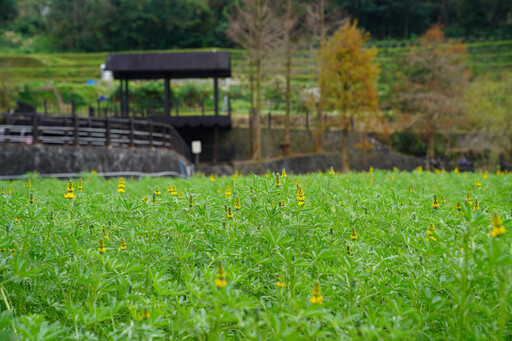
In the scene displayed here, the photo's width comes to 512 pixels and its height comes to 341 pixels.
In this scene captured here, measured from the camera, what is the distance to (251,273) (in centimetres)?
236

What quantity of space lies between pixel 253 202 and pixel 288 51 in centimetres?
2542

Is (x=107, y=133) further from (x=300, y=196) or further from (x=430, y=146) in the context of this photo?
(x=430, y=146)

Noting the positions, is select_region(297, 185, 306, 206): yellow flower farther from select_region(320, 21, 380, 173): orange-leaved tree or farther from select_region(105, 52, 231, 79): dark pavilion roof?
select_region(105, 52, 231, 79): dark pavilion roof

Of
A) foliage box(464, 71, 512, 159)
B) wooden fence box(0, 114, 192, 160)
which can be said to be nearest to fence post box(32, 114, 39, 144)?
wooden fence box(0, 114, 192, 160)

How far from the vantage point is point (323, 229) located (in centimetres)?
291

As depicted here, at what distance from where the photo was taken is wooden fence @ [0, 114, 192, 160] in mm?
14195

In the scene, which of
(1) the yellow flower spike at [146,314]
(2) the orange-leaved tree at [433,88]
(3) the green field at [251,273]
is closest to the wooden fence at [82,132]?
(3) the green field at [251,273]

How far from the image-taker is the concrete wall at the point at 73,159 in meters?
12.9

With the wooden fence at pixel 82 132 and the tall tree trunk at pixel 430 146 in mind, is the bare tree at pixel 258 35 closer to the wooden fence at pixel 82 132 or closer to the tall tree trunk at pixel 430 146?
the wooden fence at pixel 82 132

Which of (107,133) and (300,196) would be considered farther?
(107,133)

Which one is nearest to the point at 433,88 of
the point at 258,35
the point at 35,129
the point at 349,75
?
the point at 349,75

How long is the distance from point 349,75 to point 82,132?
12581 millimetres

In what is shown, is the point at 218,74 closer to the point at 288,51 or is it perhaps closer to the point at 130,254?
the point at 288,51

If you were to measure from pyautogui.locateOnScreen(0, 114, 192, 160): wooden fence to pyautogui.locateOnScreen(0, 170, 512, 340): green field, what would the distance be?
11.9m
